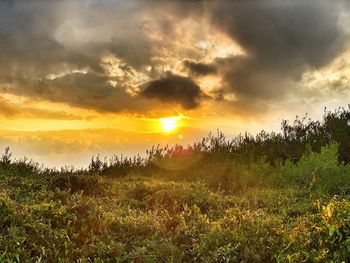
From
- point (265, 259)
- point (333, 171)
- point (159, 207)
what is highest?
point (333, 171)

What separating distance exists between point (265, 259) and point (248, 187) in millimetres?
5852

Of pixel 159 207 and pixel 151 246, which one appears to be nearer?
pixel 151 246

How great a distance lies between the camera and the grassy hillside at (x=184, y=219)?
581cm

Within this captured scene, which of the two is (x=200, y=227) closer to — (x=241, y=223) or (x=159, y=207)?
(x=241, y=223)

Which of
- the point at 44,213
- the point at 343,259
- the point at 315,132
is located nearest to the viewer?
the point at 343,259

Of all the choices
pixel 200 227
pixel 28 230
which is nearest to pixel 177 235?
pixel 200 227

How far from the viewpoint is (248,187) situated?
11680 mm

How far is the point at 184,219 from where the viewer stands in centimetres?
735

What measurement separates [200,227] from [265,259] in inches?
49.3

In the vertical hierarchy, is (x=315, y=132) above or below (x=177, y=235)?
above

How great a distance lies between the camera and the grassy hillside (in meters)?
5.81

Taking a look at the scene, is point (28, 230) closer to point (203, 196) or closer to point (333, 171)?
point (203, 196)

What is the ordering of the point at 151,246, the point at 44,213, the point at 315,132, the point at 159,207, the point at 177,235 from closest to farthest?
1. the point at 151,246
2. the point at 177,235
3. the point at 44,213
4. the point at 159,207
5. the point at 315,132

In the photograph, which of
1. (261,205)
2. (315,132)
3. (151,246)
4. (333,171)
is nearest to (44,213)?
(151,246)
